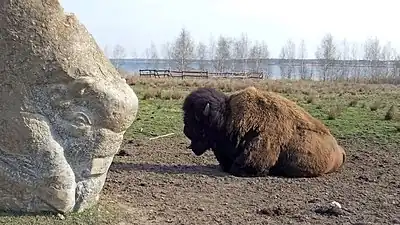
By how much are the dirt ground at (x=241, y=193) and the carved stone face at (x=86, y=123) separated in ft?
2.22

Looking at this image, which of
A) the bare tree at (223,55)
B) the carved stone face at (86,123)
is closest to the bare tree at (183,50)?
the bare tree at (223,55)

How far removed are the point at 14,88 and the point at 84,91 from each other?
0.59 metres

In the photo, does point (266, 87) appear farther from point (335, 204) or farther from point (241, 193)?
point (335, 204)

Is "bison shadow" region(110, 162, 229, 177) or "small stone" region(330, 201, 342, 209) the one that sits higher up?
"small stone" region(330, 201, 342, 209)

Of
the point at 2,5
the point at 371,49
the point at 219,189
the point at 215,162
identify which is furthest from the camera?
the point at 371,49

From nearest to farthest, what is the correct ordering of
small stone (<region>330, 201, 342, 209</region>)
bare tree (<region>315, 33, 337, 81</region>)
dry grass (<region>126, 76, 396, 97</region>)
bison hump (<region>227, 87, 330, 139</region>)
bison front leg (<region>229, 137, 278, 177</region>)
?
small stone (<region>330, 201, 342, 209</region>) < bison front leg (<region>229, 137, 278, 177</region>) < bison hump (<region>227, 87, 330, 139</region>) < dry grass (<region>126, 76, 396, 97</region>) < bare tree (<region>315, 33, 337, 81</region>)

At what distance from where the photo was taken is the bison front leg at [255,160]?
8.09 m

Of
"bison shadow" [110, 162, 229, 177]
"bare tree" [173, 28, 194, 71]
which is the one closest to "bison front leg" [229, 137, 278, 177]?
"bison shadow" [110, 162, 229, 177]

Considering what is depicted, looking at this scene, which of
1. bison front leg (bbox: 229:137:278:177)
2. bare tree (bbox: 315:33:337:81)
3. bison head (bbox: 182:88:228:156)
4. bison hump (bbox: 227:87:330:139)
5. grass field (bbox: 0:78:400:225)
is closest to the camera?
grass field (bbox: 0:78:400:225)

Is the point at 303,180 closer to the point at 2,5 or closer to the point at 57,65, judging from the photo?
the point at 57,65

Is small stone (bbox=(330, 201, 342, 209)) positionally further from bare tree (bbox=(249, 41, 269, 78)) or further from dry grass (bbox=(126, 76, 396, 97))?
bare tree (bbox=(249, 41, 269, 78))

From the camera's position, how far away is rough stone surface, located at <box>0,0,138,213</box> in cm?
533

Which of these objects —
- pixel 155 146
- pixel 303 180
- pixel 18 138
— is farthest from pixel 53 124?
pixel 155 146

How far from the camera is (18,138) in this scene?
5344mm
